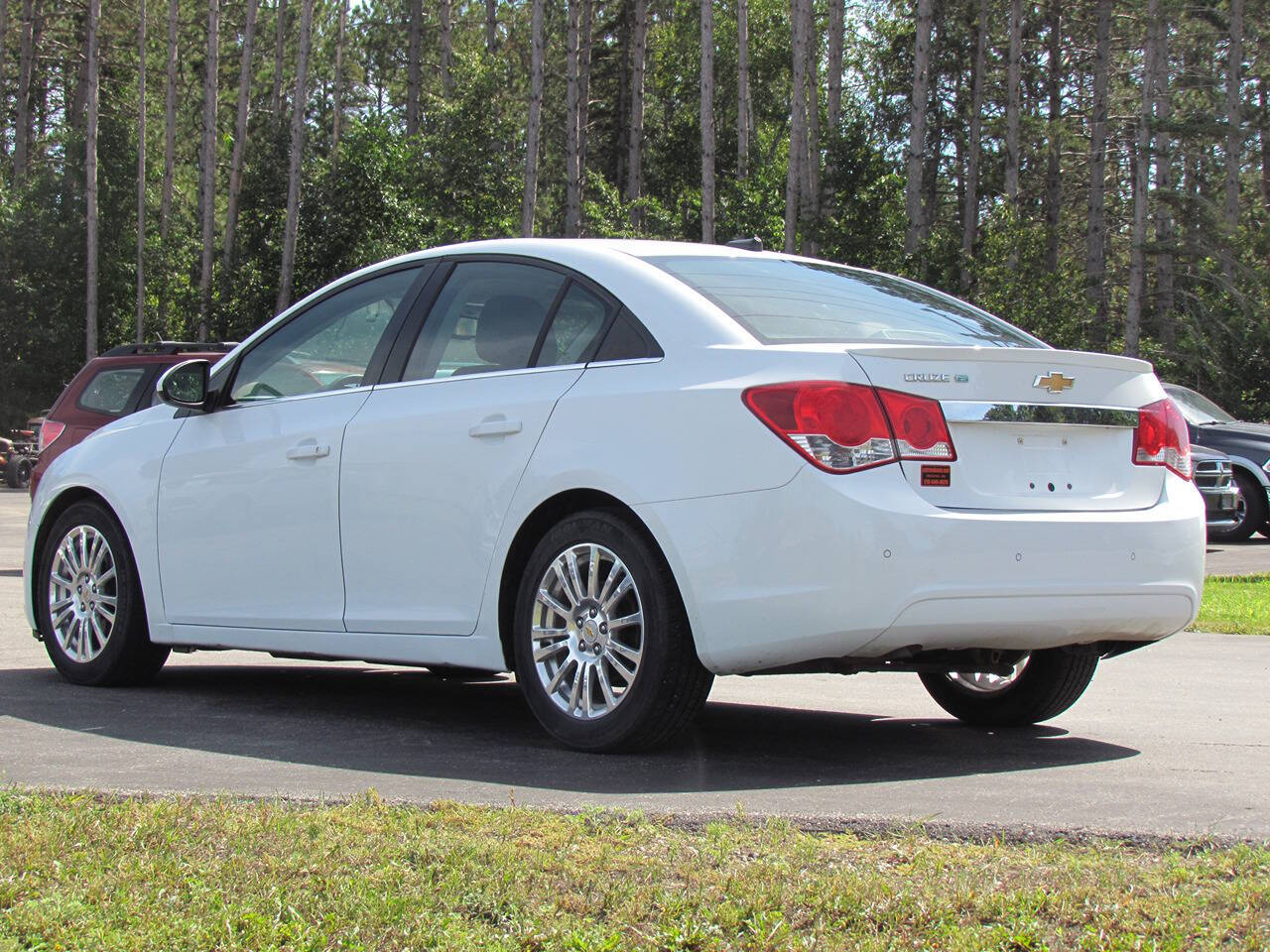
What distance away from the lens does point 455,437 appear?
5844 mm

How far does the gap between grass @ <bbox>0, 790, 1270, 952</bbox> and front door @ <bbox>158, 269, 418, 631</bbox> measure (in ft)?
7.39

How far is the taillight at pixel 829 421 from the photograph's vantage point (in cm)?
492

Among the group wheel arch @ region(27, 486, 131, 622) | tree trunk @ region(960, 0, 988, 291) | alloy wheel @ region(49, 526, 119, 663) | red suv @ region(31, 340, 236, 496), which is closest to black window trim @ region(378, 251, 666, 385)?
alloy wheel @ region(49, 526, 119, 663)

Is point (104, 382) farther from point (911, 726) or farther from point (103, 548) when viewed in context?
point (911, 726)

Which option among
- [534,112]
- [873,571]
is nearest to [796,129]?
[534,112]

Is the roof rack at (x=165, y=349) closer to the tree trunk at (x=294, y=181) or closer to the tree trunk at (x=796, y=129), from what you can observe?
the tree trunk at (x=796, y=129)

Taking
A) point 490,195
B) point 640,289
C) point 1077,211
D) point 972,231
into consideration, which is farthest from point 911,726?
point 1077,211

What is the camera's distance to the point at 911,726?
6.46 m

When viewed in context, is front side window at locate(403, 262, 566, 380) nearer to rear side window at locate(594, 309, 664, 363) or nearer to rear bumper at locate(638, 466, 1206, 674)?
rear side window at locate(594, 309, 664, 363)

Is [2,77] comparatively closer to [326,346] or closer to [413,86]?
[413,86]

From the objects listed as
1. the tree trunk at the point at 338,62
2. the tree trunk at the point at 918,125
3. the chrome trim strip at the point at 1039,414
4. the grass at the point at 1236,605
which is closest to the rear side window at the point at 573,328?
the chrome trim strip at the point at 1039,414

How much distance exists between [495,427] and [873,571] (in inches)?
59.1

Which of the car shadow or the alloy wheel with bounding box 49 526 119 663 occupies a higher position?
the alloy wheel with bounding box 49 526 119 663

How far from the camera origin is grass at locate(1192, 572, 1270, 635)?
10828 mm
